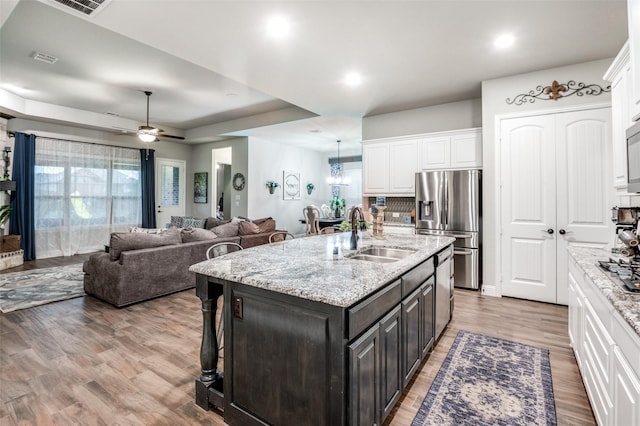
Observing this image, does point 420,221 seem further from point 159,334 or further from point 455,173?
point 159,334

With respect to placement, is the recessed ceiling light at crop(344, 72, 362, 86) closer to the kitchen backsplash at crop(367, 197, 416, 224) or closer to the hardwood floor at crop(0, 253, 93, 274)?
the kitchen backsplash at crop(367, 197, 416, 224)

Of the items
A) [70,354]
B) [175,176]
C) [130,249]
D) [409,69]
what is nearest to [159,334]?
[70,354]

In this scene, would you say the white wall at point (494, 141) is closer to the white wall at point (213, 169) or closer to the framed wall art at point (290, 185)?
the white wall at point (213, 169)

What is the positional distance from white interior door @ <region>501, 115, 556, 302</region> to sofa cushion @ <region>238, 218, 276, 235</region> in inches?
149

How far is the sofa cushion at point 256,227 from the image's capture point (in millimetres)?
5223

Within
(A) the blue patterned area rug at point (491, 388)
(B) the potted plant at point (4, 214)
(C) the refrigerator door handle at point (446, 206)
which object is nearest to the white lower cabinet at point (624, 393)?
(A) the blue patterned area rug at point (491, 388)

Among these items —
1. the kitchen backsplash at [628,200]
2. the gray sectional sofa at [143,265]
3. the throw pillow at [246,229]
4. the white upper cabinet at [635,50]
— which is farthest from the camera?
the throw pillow at [246,229]

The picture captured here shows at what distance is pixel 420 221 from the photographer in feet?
15.6

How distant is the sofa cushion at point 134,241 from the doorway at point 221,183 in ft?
13.7

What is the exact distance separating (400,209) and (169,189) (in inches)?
256

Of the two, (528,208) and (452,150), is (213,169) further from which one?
(528,208)

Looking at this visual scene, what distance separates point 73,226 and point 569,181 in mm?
9122

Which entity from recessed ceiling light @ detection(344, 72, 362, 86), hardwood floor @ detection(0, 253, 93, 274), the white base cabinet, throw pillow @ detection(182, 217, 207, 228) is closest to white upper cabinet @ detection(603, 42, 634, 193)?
the white base cabinet

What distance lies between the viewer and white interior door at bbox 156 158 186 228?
8414 millimetres
